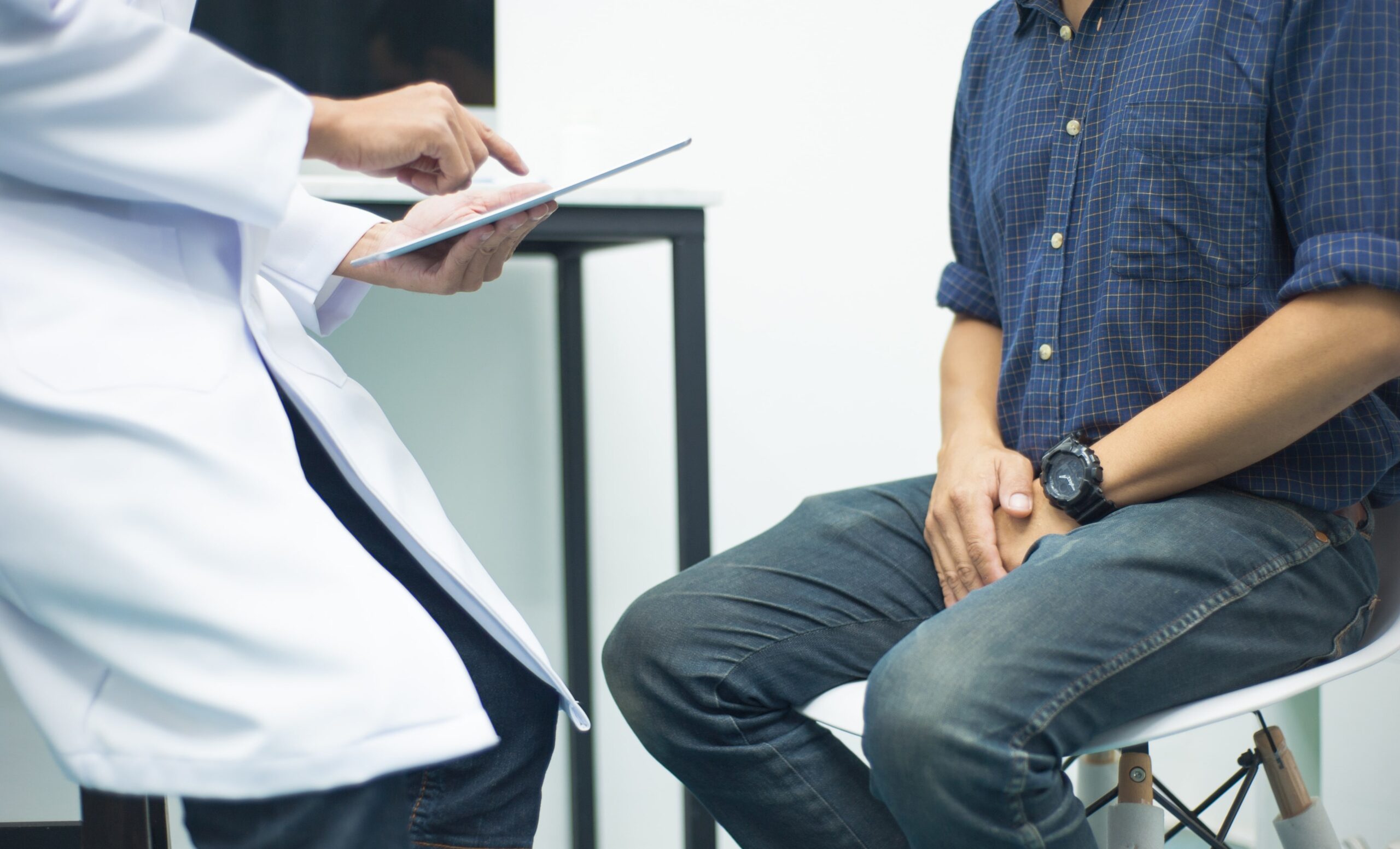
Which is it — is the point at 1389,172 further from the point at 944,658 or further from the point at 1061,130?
the point at 944,658

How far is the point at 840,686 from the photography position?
825 mm

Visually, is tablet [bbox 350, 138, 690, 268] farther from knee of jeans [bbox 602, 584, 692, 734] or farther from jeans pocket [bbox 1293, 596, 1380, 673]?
jeans pocket [bbox 1293, 596, 1380, 673]

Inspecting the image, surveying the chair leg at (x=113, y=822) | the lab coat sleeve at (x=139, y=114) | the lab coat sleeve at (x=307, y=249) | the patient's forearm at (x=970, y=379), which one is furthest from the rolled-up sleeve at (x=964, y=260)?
the chair leg at (x=113, y=822)

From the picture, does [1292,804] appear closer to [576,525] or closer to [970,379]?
[970,379]

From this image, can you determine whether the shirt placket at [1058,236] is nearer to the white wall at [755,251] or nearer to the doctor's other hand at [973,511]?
the doctor's other hand at [973,511]

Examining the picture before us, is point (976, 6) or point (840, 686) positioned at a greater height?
point (976, 6)

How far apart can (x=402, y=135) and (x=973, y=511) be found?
1.69 ft

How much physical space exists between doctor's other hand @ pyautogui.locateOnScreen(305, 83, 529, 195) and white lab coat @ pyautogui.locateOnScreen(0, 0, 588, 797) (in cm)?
4

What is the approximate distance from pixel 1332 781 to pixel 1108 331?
0.82 meters

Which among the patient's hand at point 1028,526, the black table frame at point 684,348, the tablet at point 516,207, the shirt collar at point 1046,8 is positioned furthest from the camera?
the black table frame at point 684,348

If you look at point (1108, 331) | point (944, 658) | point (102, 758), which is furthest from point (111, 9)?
point (1108, 331)

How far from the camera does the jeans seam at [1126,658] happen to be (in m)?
0.61

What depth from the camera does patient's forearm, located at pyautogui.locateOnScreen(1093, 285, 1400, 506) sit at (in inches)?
26.7

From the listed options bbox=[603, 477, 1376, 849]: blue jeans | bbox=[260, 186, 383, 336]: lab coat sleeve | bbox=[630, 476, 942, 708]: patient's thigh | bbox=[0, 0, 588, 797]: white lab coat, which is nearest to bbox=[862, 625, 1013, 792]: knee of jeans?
bbox=[603, 477, 1376, 849]: blue jeans
